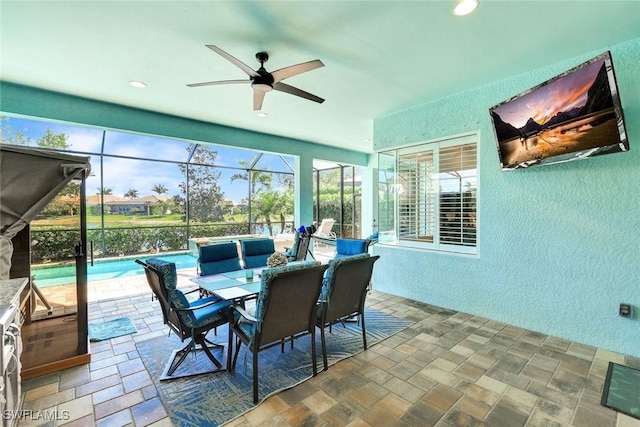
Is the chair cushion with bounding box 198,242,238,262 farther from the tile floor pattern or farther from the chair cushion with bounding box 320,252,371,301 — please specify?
the chair cushion with bounding box 320,252,371,301

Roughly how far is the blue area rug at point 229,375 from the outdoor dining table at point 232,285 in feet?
1.91

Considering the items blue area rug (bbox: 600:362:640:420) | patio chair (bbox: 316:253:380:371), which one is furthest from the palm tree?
blue area rug (bbox: 600:362:640:420)

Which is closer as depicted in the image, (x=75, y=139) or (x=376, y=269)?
(x=376, y=269)

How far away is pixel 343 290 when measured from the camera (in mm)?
2717

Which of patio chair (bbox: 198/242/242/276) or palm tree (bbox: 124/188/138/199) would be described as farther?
palm tree (bbox: 124/188/138/199)

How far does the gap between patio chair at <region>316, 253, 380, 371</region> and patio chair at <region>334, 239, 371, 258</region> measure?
134 cm

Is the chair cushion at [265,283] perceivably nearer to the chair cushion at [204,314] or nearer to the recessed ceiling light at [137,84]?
Answer: the chair cushion at [204,314]

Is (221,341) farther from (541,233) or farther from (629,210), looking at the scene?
(629,210)

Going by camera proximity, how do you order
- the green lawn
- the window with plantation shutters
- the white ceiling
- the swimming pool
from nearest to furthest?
the white ceiling, the swimming pool, the window with plantation shutters, the green lawn

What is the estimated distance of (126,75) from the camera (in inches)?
131

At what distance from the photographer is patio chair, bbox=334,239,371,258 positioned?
4.22 meters

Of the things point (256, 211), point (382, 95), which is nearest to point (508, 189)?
point (382, 95)

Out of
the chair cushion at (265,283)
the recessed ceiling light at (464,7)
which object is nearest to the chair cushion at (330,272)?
the chair cushion at (265,283)

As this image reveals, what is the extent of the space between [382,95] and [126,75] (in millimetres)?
3113
